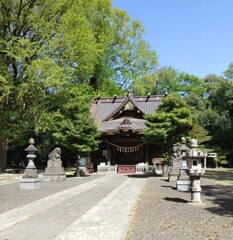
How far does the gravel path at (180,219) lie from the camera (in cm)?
607

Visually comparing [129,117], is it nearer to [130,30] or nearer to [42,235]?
[130,30]

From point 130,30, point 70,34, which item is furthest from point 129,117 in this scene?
point 130,30

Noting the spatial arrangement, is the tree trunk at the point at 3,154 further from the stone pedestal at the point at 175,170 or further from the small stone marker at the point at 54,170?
the stone pedestal at the point at 175,170

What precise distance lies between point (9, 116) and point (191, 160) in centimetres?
1715

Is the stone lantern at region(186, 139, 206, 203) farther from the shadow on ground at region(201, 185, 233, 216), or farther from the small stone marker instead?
the small stone marker

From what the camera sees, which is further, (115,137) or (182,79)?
(182,79)

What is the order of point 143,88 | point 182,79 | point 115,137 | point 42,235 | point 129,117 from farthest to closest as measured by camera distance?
1. point 182,79
2. point 143,88
3. point 129,117
4. point 115,137
5. point 42,235

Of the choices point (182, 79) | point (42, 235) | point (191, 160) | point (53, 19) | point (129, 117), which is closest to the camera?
point (42, 235)

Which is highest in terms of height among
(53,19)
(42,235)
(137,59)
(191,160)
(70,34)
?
(137,59)

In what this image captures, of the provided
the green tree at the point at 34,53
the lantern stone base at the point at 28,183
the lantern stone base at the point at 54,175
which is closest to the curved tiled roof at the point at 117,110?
the green tree at the point at 34,53

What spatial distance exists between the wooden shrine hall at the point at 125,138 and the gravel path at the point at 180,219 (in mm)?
16279

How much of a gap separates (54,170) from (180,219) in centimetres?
1291

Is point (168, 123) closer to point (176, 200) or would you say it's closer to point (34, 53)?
point (176, 200)

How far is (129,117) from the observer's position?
3055 centimetres
